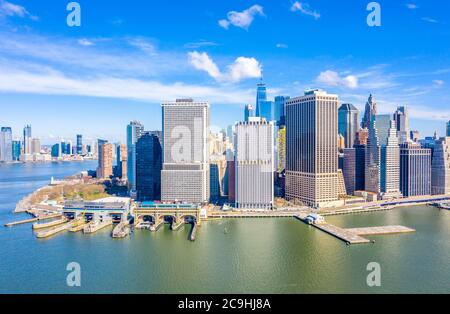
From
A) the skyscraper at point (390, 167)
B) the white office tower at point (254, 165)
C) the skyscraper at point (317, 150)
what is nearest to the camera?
the white office tower at point (254, 165)

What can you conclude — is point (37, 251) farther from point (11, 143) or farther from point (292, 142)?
point (11, 143)

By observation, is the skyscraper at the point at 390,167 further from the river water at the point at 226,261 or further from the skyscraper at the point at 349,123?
the skyscraper at the point at 349,123

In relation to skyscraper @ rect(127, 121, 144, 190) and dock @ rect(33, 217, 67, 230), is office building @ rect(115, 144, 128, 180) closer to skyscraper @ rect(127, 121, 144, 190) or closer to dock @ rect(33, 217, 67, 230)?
skyscraper @ rect(127, 121, 144, 190)

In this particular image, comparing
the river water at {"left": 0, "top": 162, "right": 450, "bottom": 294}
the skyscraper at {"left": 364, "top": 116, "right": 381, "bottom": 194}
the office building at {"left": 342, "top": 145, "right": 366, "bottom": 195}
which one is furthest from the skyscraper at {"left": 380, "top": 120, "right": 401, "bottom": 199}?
the river water at {"left": 0, "top": 162, "right": 450, "bottom": 294}

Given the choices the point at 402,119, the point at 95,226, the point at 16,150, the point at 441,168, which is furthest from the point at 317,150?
the point at 16,150

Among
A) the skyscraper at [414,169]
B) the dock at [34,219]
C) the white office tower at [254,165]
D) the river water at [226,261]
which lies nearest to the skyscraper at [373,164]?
the skyscraper at [414,169]
